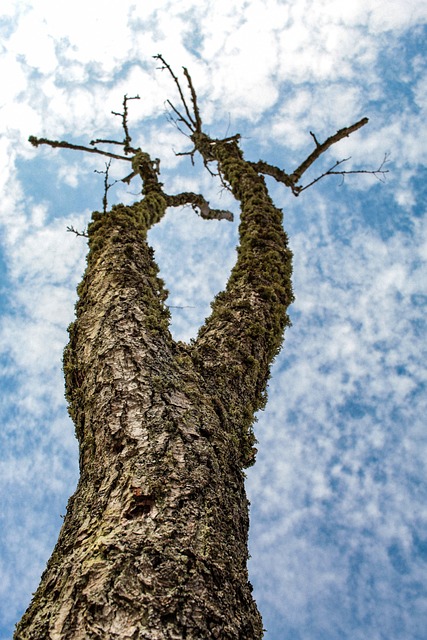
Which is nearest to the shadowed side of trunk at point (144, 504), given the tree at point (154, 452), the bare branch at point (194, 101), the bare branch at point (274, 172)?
the tree at point (154, 452)

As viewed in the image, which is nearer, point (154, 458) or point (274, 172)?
point (154, 458)

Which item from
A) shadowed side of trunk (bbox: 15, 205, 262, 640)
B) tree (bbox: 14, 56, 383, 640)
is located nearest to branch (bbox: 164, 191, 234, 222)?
tree (bbox: 14, 56, 383, 640)

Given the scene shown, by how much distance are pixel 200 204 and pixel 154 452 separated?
6.85 meters

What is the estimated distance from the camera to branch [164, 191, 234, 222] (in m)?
7.59

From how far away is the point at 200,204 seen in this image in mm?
8555

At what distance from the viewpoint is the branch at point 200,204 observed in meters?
7.59

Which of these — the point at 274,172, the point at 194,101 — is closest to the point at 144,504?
the point at 274,172

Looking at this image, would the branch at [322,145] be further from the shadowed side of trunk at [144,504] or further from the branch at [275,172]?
the shadowed side of trunk at [144,504]

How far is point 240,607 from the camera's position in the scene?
1.88 m

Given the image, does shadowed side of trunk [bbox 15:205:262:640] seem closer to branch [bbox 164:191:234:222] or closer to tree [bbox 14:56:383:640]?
tree [bbox 14:56:383:640]

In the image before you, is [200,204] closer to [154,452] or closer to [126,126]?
[126,126]

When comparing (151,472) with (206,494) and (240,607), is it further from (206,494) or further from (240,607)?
(240,607)

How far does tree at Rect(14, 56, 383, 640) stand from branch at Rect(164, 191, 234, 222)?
3071 mm

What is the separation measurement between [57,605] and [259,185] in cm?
519
